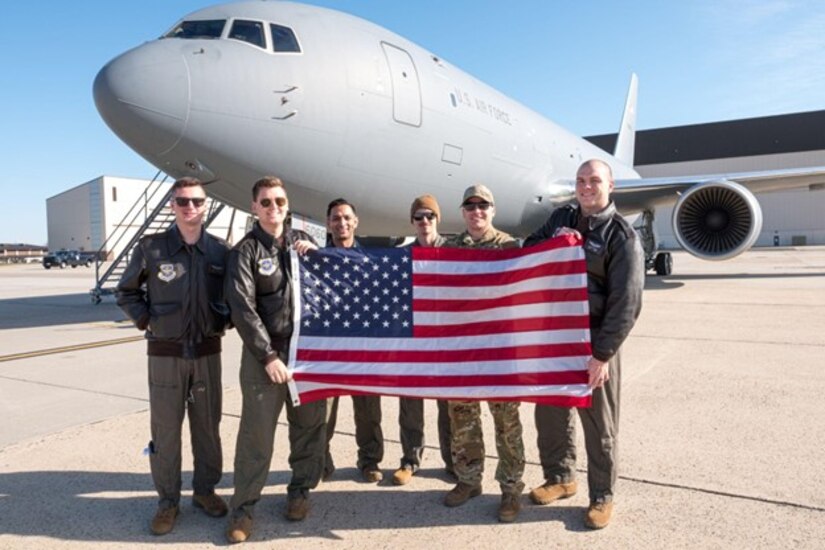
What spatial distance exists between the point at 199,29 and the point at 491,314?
5.32m

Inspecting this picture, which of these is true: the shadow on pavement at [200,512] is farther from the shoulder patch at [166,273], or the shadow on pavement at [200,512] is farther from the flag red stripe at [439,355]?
the shoulder patch at [166,273]

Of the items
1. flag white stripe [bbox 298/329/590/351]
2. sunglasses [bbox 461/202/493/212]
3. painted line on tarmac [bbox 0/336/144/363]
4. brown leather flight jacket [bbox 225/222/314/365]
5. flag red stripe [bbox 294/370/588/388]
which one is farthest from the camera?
painted line on tarmac [bbox 0/336/144/363]

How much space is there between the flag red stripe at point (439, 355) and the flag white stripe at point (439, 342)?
0.8 inches

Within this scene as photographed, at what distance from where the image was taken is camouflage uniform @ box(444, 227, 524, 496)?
10.2 feet

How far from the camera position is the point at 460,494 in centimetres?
319

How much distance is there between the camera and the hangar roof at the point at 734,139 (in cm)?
4988

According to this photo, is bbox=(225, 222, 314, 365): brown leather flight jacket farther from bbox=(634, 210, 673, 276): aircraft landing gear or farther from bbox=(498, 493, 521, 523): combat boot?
bbox=(634, 210, 673, 276): aircraft landing gear

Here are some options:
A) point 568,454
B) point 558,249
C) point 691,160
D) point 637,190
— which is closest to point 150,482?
point 568,454

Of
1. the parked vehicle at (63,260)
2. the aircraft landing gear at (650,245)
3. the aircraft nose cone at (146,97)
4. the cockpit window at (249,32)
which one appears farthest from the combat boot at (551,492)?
the parked vehicle at (63,260)

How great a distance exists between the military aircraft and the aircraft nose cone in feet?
0.04

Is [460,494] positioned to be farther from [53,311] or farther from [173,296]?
[53,311]

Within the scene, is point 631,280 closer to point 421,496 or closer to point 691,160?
point 421,496

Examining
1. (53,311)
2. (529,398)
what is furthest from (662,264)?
(529,398)

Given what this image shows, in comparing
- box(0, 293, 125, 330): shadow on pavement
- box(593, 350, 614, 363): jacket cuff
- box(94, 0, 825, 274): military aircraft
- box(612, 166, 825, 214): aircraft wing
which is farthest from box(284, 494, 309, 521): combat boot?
box(612, 166, 825, 214): aircraft wing
